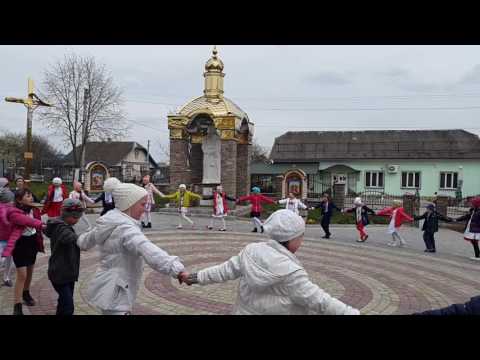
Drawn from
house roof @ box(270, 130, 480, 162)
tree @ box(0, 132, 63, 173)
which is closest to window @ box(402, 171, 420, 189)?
house roof @ box(270, 130, 480, 162)

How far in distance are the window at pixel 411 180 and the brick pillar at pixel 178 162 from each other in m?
26.2

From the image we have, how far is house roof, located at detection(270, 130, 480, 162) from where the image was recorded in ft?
129

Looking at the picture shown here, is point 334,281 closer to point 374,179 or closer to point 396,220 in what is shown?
point 396,220

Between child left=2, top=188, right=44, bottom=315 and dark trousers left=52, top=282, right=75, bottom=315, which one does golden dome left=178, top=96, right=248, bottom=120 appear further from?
dark trousers left=52, top=282, right=75, bottom=315

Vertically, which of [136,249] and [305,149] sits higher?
[305,149]

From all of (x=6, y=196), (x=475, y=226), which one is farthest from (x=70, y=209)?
(x=475, y=226)

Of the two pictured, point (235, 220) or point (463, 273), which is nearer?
point (463, 273)

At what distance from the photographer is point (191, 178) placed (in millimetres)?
24250
